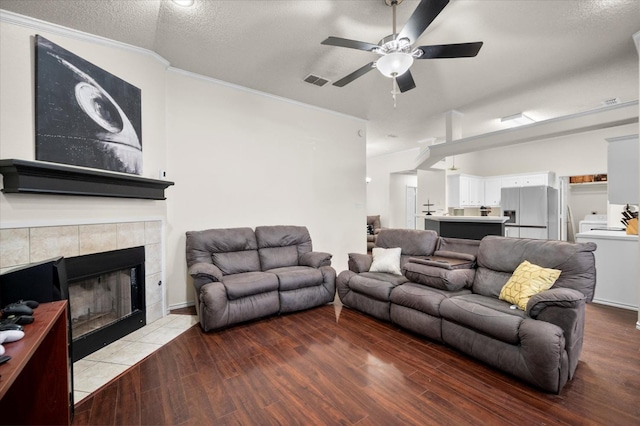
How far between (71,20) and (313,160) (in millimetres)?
3211

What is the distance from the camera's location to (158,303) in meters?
3.17

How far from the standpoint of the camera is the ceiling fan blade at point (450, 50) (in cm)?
218

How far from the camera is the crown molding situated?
213 centimetres

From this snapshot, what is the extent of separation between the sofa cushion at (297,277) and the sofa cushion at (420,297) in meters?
0.95

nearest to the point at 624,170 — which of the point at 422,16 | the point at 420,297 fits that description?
the point at 420,297

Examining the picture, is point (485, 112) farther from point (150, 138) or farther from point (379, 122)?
point (150, 138)

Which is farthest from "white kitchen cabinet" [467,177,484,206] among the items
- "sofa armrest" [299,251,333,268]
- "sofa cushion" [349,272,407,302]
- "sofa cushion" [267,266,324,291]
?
"sofa cushion" [267,266,324,291]

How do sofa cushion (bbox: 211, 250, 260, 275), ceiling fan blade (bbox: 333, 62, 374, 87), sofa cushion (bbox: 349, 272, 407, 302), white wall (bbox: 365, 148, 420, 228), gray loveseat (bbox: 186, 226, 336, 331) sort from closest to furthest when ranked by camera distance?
ceiling fan blade (bbox: 333, 62, 374, 87) < gray loveseat (bbox: 186, 226, 336, 331) < sofa cushion (bbox: 349, 272, 407, 302) < sofa cushion (bbox: 211, 250, 260, 275) < white wall (bbox: 365, 148, 420, 228)

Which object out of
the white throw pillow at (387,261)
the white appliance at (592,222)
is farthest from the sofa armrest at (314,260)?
the white appliance at (592,222)

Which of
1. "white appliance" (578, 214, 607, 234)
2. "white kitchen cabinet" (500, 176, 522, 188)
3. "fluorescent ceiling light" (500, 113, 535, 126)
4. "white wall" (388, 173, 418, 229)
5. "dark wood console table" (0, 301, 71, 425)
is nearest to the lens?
"dark wood console table" (0, 301, 71, 425)

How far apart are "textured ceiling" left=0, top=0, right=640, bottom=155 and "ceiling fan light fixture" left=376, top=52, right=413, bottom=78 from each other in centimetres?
53

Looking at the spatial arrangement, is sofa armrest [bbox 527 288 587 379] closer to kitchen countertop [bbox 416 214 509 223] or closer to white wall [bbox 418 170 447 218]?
kitchen countertop [bbox 416 214 509 223]

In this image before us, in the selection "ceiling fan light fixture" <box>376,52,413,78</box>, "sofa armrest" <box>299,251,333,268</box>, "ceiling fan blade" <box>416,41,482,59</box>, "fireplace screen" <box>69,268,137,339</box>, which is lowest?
"fireplace screen" <box>69,268,137,339</box>

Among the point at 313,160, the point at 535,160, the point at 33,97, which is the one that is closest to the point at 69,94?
the point at 33,97
